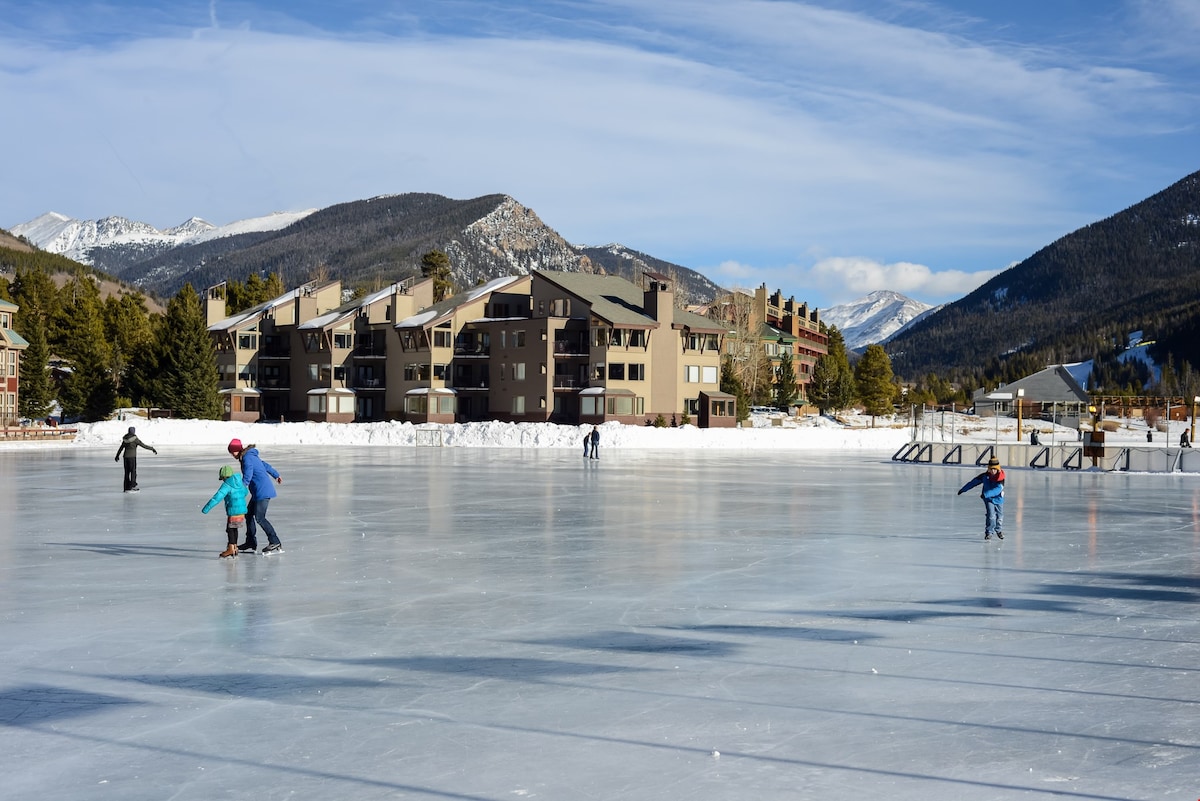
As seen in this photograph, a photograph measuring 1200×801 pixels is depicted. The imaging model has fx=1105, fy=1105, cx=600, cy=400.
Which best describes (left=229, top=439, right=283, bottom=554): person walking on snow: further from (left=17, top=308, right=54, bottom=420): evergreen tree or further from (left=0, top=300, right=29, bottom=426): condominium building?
(left=17, top=308, right=54, bottom=420): evergreen tree

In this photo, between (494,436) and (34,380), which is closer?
(494,436)

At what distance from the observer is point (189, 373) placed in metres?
72.1

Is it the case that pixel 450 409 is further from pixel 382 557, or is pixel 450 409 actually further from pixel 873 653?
pixel 873 653

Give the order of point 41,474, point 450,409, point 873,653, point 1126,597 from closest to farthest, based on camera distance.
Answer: point 873,653 → point 1126,597 → point 41,474 → point 450,409

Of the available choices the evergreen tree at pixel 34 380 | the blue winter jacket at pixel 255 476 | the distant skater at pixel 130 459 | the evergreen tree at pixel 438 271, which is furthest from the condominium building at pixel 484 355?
the blue winter jacket at pixel 255 476

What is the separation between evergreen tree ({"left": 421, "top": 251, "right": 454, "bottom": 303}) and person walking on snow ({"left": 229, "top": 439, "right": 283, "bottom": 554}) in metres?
→ 89.8

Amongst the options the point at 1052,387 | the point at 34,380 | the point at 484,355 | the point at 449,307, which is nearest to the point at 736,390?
the point at 484,355

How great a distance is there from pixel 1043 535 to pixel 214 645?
45.5 feet

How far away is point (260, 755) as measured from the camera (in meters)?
6.33

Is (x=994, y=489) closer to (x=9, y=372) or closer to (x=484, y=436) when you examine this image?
(x=484, y=436)

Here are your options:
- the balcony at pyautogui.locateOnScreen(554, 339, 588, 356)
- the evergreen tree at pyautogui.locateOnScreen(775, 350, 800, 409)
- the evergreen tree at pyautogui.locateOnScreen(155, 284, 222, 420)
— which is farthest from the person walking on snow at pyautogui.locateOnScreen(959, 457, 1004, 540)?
the evergreen tree at pyautogui.locateOnScreen(775, 350, 800, 409)

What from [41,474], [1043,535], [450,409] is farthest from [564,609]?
[450,409]

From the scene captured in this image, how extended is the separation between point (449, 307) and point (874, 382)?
39.5 m

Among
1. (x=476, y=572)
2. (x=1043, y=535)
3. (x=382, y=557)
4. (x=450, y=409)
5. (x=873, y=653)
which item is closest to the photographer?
(x=873, y=653)
